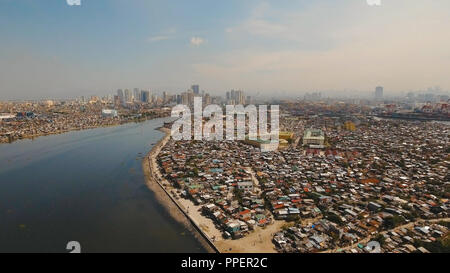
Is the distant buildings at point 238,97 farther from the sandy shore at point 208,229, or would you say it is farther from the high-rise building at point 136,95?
the sandy shore at point 208,229

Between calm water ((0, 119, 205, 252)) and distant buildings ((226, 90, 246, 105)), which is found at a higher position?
distant buildings ((226, 90, 246, 105))

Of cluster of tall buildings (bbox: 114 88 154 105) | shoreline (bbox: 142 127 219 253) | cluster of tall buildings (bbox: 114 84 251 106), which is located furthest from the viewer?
A: cluster of tall buildings (bbox: 114 88 154 105)

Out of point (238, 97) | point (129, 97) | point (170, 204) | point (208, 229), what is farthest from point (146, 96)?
point (208, 229)

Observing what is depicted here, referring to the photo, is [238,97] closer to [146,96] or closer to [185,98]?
[185,98]

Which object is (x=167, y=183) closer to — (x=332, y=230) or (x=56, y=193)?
(x=56, y=193)

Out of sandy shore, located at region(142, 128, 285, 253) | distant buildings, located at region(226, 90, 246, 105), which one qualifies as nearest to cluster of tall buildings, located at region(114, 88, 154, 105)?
distant buildings, located at region(226, 90, 246, 105)

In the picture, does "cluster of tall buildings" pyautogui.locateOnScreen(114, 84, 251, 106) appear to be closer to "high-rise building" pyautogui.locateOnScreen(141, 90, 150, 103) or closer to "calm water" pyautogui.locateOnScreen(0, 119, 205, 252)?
"high-rise building" pyautogui.locateOnScreen(141, 90, 150, 103)
